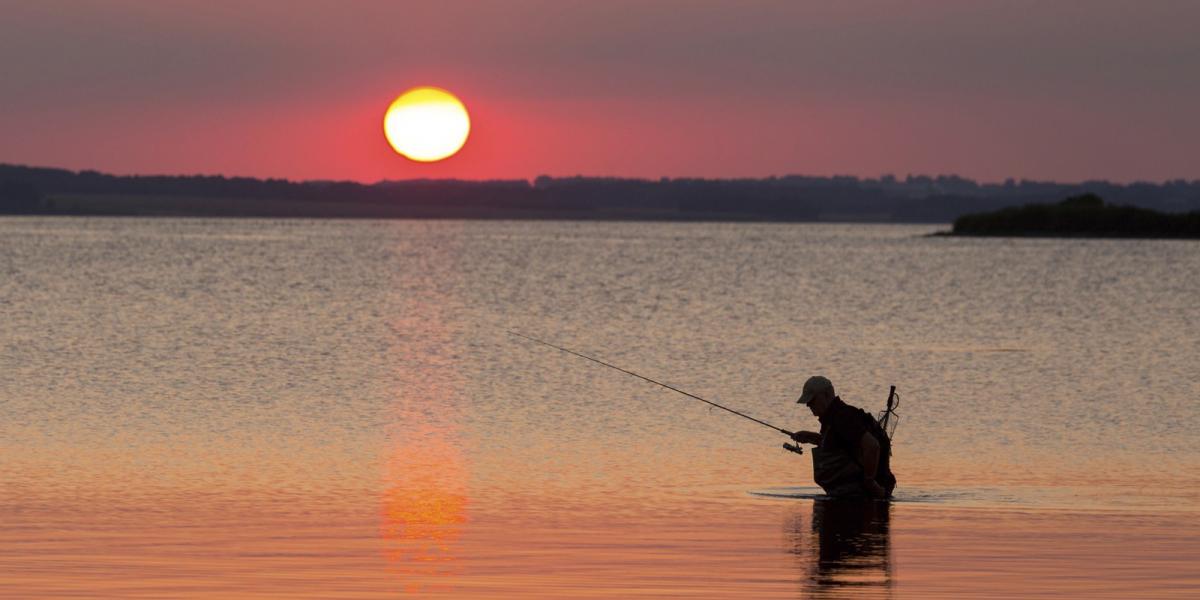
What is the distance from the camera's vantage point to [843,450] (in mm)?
18172

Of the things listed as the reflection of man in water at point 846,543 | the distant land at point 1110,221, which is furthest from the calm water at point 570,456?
the distant land at point 1110,221

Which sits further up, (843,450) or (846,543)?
(843,450)

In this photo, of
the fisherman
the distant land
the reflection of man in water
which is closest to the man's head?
the fisherman

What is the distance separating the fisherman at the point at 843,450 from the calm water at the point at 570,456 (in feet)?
0.89

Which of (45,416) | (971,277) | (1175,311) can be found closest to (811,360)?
(45,416)

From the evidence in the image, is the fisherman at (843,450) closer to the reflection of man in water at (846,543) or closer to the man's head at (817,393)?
the man's head at (817,393)

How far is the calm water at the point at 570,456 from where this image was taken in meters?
14.1

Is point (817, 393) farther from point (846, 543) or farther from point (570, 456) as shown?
point (570, 456)

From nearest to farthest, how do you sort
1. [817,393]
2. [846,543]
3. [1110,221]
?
[846,543]
[817,393]
[1110,221]

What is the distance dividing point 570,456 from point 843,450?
4.41 meters

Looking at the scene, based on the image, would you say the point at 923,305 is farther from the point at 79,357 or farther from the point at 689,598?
the point at 689,598

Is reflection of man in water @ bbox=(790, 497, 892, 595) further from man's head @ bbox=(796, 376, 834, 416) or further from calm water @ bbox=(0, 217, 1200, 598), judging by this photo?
man's head @ bbox=(796, 376, 834, 416)

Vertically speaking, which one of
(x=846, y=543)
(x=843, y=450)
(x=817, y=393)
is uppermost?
(x=817, y=393)

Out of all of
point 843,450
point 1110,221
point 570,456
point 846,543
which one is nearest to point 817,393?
point 843,450
